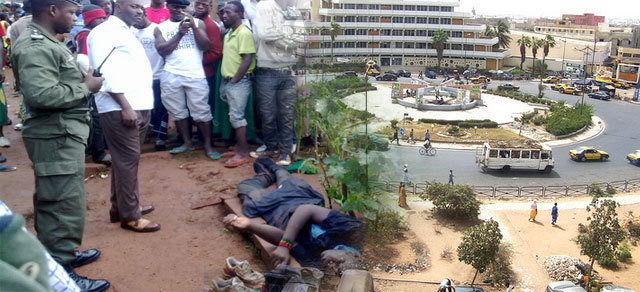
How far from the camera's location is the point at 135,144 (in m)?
2.36

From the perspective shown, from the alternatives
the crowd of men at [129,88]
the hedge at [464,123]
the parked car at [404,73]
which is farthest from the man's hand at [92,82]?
the hedge at [464,123]

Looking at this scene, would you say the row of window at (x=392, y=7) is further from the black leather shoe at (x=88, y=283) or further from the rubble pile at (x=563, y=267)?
the black leather shoe at (x=88, y=283)

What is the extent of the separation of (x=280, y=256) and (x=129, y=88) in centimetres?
105

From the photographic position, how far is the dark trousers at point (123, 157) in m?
2.29

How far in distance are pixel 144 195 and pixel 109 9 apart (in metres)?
1.42

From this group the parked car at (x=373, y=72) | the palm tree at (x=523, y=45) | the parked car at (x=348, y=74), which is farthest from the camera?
the palm tree at (x=523, y=45)

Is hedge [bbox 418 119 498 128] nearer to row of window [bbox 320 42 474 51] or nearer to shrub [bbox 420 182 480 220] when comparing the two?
row of window [bbox 320 42 474 51]

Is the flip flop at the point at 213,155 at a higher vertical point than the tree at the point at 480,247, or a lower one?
higher

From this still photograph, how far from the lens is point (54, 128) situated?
183 cm

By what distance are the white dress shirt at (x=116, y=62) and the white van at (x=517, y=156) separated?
3675 mm

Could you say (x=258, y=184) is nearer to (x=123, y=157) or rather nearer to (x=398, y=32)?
(x=123, y=157)

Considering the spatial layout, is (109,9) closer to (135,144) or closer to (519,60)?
(135,144)

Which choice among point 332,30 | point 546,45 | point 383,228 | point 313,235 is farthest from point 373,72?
point 546,45

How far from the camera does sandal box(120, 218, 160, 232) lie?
2.46 m
